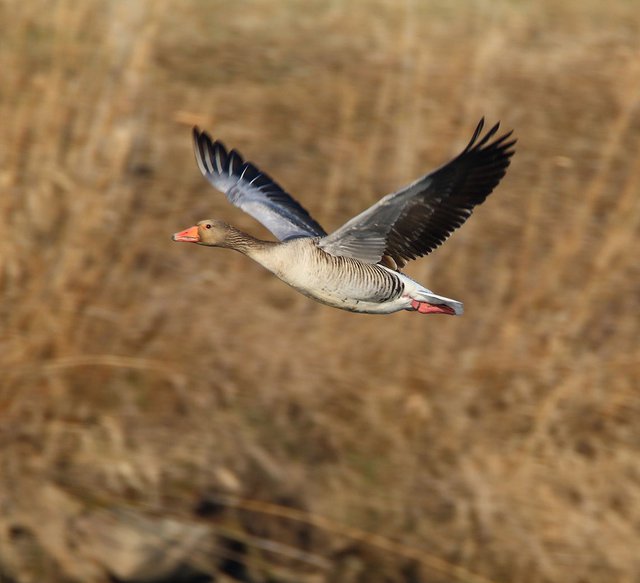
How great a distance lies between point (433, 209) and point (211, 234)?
1.13 meters

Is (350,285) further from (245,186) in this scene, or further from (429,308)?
(245,186)

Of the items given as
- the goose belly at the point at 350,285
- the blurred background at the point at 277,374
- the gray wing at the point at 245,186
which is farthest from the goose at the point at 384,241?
the blurred background at the point at 277,374

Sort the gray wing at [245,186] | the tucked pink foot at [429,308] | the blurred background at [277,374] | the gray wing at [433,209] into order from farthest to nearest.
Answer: the blurred background at [277,374], the gray wing at [245,186], the tucked pink foot at [429,308], the gray wing at [433,209]

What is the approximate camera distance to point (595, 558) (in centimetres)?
704

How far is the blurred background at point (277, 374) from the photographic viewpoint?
7.05 m

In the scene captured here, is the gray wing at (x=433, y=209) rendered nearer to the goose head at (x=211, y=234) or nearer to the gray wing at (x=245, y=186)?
the goose head at (x=211, y=234)

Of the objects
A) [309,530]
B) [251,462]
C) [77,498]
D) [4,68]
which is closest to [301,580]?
[309,530]

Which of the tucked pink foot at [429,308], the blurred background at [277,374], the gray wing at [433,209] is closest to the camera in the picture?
the gray wing at [433,209]

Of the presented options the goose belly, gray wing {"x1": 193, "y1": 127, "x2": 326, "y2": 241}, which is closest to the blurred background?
gray wing {"x1": 193, "y1": 127, "x2": 326, "y2": 241}

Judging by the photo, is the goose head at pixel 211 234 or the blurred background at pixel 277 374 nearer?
the goose head at pixel 211 234

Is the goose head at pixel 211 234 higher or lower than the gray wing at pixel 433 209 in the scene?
lower

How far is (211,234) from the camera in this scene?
584 centimetres

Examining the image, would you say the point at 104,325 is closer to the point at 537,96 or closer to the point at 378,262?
the point at 378,262

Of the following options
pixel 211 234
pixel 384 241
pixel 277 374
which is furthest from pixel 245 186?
pixel 277 374
